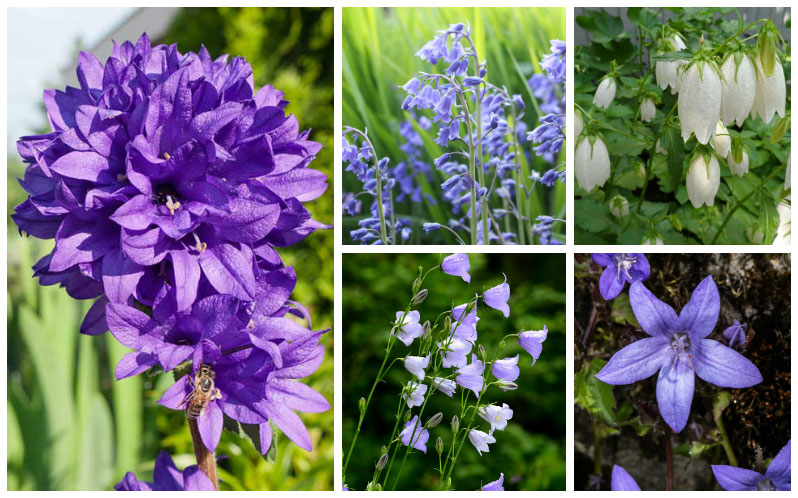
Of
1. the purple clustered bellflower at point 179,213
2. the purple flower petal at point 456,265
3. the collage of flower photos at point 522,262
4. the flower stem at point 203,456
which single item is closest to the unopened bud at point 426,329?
the collage of flower photos at point 522,262

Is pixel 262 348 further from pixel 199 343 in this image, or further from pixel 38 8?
pixel 38 8

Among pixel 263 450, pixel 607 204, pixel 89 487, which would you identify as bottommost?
pixel 89 487

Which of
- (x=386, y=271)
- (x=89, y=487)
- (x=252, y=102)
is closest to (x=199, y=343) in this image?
(x=252, y=102)

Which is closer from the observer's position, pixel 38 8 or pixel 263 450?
pixel 263 450

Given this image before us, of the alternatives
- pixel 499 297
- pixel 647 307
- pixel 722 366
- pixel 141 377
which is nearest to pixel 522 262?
pixel 499 297

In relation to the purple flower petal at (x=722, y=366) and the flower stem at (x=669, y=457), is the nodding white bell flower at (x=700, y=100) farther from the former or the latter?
the flower stem at (x=669, y=457)

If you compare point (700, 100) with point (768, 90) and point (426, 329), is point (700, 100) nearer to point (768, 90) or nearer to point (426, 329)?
point (768, 90)

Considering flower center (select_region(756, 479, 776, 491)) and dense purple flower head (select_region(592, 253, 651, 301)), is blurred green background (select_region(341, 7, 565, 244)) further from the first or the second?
flower center (select_region(756, 479, 776, 491))

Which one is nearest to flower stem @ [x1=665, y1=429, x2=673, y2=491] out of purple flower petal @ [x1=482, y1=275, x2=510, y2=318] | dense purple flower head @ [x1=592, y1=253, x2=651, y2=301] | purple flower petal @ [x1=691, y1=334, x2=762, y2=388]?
purple flower petal @ [x1=691, y1=334, x2=762, y2=388]
